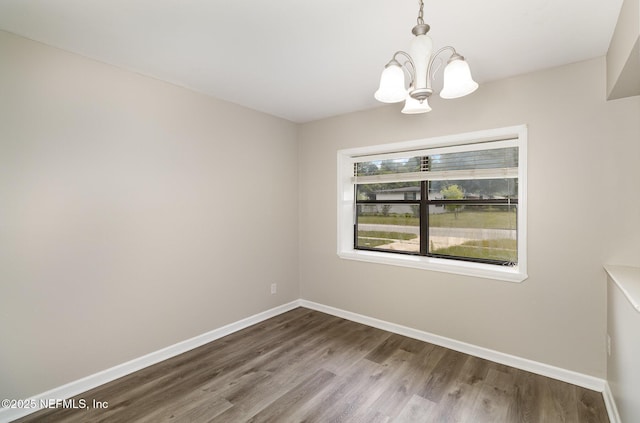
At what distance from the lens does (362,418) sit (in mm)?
1954

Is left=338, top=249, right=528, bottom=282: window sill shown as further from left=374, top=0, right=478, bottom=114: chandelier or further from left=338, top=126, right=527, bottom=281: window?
left=374, top=0, right=478, bottom=114: chandelier

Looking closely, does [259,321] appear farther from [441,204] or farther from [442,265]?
[441,204]

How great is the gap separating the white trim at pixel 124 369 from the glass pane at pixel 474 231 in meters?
2.24

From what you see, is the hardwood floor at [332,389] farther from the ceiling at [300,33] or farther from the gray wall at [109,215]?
the ceiling at [300,33]

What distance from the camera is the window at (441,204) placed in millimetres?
2719

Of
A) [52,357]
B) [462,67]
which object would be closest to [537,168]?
[462,67]

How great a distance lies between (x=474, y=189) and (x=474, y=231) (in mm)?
418

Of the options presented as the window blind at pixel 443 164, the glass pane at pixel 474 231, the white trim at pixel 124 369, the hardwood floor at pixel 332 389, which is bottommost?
the hardwood floor at pixel 332 389

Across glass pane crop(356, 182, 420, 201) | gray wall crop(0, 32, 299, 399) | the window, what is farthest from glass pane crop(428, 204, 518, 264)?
gray wall crop(0, 32, 299, 399)

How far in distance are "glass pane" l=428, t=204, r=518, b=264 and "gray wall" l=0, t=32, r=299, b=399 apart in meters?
2.07

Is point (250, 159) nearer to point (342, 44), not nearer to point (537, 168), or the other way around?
point (342, 44)

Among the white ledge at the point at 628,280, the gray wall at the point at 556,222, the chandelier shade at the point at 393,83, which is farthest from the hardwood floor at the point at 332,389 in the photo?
the chandelier shade at the point at 393,83

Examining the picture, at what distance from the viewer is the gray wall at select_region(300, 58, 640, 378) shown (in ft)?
7.00

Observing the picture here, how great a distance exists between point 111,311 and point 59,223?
2.52 feet
